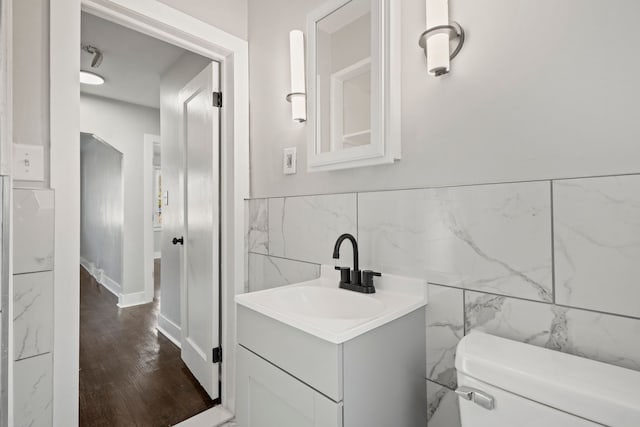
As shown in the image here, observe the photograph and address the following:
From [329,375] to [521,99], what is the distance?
89cm

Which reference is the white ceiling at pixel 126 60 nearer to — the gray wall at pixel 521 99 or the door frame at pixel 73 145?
the door frame at pixel 73 145

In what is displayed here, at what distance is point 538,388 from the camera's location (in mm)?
635

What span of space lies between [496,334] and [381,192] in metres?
0.58

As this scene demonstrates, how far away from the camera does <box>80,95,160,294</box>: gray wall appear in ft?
11.7

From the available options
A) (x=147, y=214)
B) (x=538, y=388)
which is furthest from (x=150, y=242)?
(x=538, y=388)

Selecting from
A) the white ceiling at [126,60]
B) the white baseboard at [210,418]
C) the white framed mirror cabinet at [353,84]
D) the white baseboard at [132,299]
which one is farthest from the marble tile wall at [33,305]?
the white baseboard at [132,299]

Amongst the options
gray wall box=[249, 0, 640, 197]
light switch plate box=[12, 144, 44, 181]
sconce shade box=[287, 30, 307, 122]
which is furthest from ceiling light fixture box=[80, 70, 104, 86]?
gray wall box=[249, 0, 640, 197]

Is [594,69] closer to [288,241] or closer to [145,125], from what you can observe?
[288,241]

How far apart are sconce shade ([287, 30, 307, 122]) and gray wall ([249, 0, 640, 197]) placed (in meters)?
0.41

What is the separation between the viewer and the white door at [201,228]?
1864mm

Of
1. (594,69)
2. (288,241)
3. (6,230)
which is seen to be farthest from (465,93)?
(6,230)

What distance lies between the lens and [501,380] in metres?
0.68

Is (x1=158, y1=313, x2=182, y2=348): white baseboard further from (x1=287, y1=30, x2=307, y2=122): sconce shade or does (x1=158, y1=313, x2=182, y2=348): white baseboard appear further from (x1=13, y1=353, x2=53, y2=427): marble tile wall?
(x1=287, y1=30, x2=307, y2=122): sconce shade

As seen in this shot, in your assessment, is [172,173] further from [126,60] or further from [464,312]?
[464,312]
